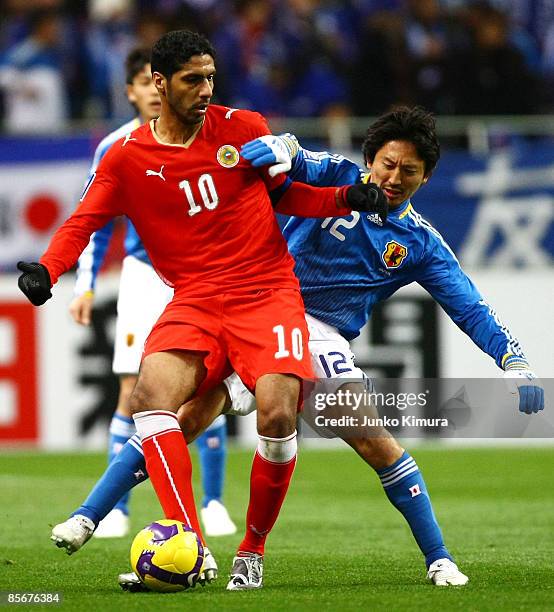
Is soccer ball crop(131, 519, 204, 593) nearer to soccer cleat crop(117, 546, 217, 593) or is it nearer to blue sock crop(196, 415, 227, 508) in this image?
soccer cleat crop(117, 546, 217, 593)

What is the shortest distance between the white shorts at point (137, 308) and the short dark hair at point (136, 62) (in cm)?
103

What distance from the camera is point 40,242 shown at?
13.2 metres

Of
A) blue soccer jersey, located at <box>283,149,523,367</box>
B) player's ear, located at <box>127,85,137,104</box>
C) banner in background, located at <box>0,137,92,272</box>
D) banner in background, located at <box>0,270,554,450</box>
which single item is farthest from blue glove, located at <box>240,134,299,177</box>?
banner in background, located at <box>0,137,92,272</box>

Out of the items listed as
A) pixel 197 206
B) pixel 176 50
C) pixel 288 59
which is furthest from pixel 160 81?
pixel 288 59

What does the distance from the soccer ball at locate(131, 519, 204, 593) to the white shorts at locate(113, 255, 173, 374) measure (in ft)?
8.69

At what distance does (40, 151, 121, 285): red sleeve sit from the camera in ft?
18.2

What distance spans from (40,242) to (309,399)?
309 inches

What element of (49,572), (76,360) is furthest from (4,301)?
(49,572)

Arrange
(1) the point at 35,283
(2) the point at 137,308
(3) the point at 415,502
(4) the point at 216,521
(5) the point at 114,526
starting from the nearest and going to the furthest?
(1) the point at 35,283 < (3) the point at 415,502 < (5) the point at 114,526 < (4) the point at 216,521 < (2) the point at 137,308

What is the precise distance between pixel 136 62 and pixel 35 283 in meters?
3.10

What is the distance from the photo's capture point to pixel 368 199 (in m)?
5.49

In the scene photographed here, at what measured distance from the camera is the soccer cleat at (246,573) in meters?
5.62

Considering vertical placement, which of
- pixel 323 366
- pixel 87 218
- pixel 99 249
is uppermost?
pixel 99 249

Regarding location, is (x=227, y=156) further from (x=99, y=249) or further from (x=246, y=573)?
(x=99, y=249)
